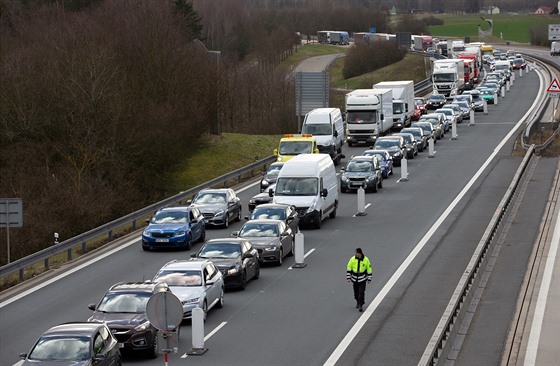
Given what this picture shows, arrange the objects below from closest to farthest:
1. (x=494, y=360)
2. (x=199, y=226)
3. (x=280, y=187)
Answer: (x=494, y=360), (x=199, y=226), (x=280, y=187)

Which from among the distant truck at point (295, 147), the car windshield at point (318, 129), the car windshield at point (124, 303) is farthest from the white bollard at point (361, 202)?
the car windshield at point (124, 303)

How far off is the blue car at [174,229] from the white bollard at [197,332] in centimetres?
1252

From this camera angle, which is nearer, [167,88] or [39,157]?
[39,157]

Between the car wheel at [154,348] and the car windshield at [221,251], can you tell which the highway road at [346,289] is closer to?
the car wheel at [154,348]

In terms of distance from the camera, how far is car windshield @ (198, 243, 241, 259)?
3083cm

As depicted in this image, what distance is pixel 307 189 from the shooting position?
135ft

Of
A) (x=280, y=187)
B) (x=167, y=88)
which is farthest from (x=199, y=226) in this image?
(x=167, y=88)

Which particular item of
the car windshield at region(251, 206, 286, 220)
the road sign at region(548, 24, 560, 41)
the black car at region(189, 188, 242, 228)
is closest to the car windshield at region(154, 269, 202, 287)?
the car windshield at region(251, 206, 286, 220)

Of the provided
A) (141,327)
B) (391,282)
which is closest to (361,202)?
(391,282)

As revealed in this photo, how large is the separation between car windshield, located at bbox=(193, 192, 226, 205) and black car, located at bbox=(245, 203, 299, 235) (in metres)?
3.92

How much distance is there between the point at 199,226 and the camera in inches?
1497

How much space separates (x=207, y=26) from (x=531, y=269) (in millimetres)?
127603

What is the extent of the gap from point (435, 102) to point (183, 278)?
6277 cm

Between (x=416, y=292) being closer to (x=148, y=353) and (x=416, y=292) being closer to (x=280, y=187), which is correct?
(x=148, y=353)
